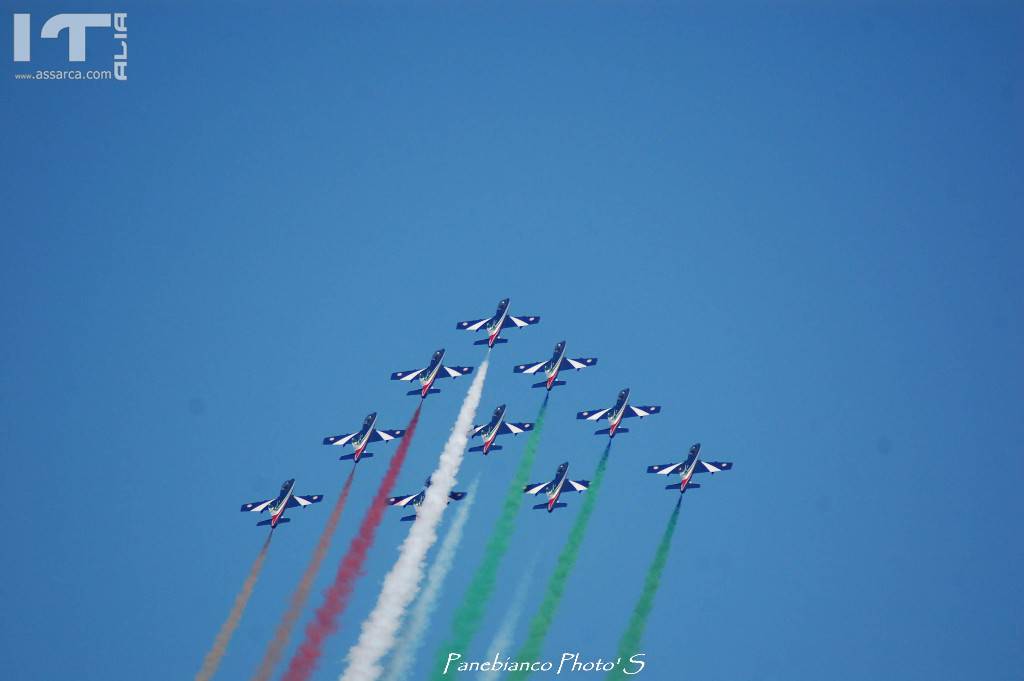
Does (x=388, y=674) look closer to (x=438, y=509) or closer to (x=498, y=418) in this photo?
(x=438, y=509)

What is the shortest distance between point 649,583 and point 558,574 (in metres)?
4.13

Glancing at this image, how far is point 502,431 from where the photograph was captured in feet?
225

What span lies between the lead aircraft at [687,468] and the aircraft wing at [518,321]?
868 centimetres

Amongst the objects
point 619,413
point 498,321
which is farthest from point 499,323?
point 619,413

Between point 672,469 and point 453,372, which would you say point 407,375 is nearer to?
point 453,372

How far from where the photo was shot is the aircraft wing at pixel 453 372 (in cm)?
6986

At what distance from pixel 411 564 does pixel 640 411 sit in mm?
12798

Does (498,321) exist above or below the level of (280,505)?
above

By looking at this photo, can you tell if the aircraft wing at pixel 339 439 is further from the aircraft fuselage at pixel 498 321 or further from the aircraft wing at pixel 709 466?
the aircraft wing at pixel 709 466


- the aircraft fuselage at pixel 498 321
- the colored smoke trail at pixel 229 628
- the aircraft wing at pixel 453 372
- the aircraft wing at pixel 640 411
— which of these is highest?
the aircraft fuselage at pixel 498 321

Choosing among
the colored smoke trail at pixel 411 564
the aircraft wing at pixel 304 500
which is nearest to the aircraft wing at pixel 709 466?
the colored smoke trail at pixel 411 564

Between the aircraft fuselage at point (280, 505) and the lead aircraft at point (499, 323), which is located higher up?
the lead aircraft at point (499, 323)

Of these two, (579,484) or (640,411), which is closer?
(579,484)

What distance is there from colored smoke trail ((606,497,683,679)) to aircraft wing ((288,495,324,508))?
1541cm
